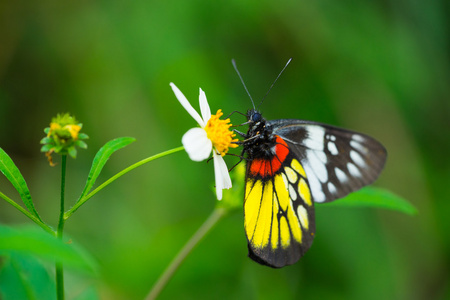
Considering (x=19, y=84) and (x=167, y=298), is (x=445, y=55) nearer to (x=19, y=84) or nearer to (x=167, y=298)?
(x=167, y=298)

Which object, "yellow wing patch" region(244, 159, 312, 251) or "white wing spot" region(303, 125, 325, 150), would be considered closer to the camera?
"yellow wing patch" region(244, 159, 312, 251)

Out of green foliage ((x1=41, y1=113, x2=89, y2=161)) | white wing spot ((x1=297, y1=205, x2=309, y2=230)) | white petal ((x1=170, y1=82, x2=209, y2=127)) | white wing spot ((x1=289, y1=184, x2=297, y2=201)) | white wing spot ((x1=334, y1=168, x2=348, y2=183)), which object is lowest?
white wing spot ((x1=297, y1=205, x2=309, y2=230))

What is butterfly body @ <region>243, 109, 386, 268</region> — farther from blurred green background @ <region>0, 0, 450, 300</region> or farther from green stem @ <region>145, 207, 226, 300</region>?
blurred green background @ <region>0, 0, 450, 300</region>

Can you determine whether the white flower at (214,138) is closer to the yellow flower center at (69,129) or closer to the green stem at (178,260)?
the green stem at (178,260)

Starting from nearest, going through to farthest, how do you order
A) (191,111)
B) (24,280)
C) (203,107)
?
(24,280), (191,111), (203,107)

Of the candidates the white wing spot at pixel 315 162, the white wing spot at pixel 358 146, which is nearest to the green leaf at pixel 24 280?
the white wing spot at pixel 315 162

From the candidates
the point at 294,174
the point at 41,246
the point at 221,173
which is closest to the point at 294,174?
the point at 294,174

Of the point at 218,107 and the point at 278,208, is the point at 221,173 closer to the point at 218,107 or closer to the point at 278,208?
the point at 278,208

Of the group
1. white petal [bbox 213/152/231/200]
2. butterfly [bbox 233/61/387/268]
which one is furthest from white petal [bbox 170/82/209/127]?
butterfly [bbox 233/61/387/268]

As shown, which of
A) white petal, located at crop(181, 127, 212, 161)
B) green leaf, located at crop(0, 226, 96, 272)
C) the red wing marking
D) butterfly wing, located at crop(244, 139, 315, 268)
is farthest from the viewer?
the red wing marking

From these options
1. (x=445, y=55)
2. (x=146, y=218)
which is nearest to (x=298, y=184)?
(x=146, y=218)
